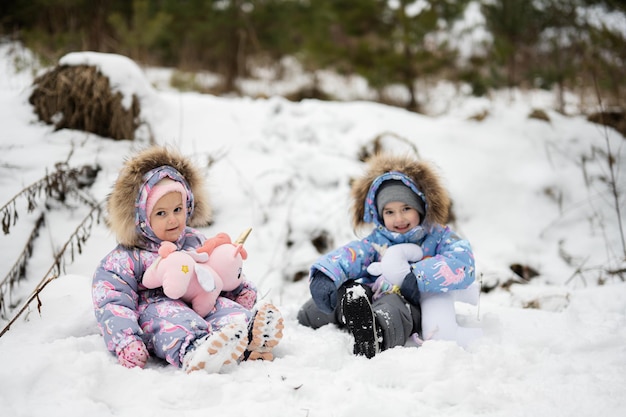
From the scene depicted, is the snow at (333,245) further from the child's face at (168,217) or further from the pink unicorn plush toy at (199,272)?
the child's face at (168,217)

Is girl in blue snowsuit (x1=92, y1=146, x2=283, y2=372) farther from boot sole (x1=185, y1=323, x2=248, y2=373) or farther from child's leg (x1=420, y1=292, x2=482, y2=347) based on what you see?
child's leg (x1=420, y1=292, x2=482, y2=347)

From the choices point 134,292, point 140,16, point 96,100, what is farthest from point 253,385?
point 140,16

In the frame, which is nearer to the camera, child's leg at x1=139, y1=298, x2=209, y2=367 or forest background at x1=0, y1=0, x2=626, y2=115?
child's leg at x1=139, y1=298, x2=209, y2=367

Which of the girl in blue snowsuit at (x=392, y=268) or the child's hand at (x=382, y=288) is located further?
the child's hand at (x=382, y=288)

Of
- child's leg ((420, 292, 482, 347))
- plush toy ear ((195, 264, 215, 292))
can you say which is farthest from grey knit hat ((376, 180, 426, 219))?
plush toy ear ((195, 264, 215, 292))

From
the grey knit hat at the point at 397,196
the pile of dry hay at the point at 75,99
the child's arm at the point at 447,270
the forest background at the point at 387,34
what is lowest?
the child's arm at the point at 447,270

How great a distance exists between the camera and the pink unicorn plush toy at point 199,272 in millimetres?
2121

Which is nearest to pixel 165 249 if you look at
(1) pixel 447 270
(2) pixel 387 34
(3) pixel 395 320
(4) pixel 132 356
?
(4) pixel 132 356

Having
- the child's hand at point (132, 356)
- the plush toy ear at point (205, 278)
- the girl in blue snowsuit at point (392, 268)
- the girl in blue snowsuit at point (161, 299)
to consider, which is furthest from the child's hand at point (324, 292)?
the child's hand at point (132, 356)

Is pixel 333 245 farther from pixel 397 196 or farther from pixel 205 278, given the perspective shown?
pixel 205 278

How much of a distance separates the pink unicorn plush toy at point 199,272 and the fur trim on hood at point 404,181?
84 centimetres

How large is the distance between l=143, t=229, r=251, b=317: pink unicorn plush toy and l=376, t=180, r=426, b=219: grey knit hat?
0.84m

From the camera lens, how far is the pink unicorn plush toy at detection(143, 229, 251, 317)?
6.96 feet

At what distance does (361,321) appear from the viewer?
7.22 ft
